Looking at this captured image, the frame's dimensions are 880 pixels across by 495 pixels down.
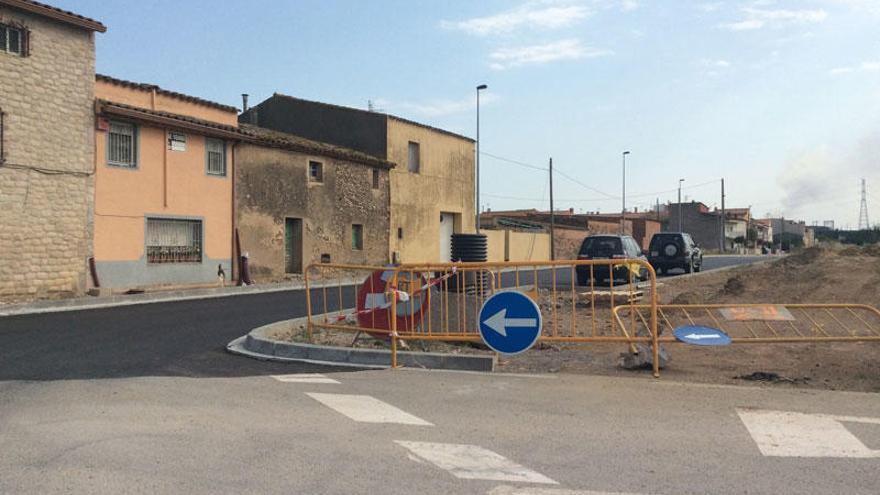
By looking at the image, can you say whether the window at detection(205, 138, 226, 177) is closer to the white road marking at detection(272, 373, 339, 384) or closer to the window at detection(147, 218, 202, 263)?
the window at detection(147, 218, 202, 263)

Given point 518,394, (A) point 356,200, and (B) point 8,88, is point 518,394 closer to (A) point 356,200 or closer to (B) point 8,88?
(B) point 8,88

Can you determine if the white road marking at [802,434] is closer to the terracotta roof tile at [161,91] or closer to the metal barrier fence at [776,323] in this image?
the metal barrier fence at [776,323]

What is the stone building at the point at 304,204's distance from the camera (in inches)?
952

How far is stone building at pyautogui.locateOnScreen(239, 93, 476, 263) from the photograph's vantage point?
32688mm

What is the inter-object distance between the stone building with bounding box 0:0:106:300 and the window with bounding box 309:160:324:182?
9.46 meters

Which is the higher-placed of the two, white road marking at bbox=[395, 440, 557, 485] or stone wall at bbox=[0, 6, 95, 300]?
stone wall at bbox=[0, 6, 95, 300]

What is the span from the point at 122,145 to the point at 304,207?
7.94 meters

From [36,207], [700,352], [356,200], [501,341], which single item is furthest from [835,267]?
[36,207]

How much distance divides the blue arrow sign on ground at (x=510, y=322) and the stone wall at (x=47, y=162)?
13.8m

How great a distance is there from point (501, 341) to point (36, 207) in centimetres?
1433

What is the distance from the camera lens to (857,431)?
5.28 metres

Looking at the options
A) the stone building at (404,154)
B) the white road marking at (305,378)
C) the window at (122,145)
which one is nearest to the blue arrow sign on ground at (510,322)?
the white road marking at (305,378)

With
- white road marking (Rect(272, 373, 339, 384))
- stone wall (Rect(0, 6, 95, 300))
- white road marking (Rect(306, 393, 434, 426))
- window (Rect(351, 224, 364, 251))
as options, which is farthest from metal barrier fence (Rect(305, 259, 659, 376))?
window (Rect(351, 224, 364, 251))

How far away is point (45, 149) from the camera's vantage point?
691 inches
